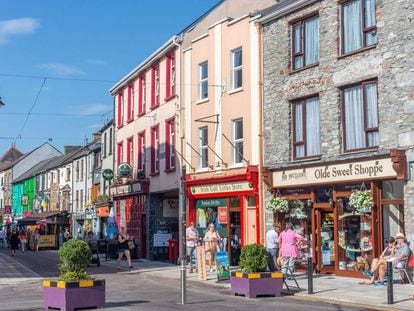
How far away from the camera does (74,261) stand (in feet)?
44.0

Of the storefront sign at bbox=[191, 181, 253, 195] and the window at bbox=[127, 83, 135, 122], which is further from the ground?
the window at bbox=[127, 83, 135, 122]

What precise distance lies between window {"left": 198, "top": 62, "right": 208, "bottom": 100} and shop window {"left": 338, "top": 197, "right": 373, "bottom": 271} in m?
9.30

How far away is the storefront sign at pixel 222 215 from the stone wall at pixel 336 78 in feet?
10.8

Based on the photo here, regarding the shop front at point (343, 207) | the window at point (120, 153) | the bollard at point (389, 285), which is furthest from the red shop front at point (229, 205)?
the window at point (120, 153)

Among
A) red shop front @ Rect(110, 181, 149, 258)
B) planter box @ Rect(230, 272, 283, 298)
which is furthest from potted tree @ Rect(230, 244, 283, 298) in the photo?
red shop front @ Rect(110, 181, 149, 258)

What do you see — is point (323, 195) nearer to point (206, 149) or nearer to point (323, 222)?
point (323, 222)

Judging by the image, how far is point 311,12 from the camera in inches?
853

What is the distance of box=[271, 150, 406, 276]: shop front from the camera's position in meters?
18.7

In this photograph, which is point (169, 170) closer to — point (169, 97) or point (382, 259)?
point (169, 97)

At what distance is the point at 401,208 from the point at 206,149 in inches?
411

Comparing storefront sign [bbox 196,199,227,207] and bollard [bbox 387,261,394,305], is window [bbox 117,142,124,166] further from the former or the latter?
bollard [bbox 387,261,394,305]

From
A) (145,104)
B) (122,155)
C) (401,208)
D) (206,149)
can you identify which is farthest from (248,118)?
(122,155)

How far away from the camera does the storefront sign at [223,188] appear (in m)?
24.0

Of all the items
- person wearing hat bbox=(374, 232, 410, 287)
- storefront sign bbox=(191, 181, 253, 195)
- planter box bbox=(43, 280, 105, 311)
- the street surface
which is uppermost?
storefront sign bbox=(191, 181, 253, 195)
